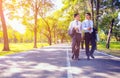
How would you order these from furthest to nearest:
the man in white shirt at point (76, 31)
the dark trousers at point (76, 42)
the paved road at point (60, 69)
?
1. the dark trousers at point (76, 42)
2. the man in white shirt at point (76, 31)
3. the paved road at point (60, 69)

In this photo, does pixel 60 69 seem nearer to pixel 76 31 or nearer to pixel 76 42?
pixel 76 31

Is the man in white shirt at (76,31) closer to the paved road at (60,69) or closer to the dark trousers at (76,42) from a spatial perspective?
the dark trousers at (76,42)

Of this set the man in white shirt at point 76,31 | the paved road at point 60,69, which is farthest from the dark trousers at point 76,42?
the paved road at point 60,69

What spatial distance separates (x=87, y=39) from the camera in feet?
46.2

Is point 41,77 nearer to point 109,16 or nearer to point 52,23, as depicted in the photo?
point 109,16

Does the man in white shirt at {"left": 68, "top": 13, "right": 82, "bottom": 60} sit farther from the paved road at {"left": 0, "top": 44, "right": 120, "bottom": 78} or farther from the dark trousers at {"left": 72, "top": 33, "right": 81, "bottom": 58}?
the paved road at {"left": 0, "top": 44, "right": 120, "bottom": 78}

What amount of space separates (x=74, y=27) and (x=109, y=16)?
2325 centimetres

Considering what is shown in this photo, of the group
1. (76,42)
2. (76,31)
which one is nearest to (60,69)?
(76,31)

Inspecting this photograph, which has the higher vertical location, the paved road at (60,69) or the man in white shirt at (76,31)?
the man in white shirt at (76,31)

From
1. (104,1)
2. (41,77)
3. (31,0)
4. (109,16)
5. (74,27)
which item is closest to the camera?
(41,77)

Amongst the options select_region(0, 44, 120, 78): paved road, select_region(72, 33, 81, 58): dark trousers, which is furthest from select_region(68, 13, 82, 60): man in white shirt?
select_region(0, 44, 120, 78): paved road

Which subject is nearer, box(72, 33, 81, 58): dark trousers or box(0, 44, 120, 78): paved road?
box(0, 44, 120, 78): paved road

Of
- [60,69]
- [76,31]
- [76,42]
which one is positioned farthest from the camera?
[76,42]

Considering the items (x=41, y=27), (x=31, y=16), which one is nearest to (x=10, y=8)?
(x=31, y=16)
